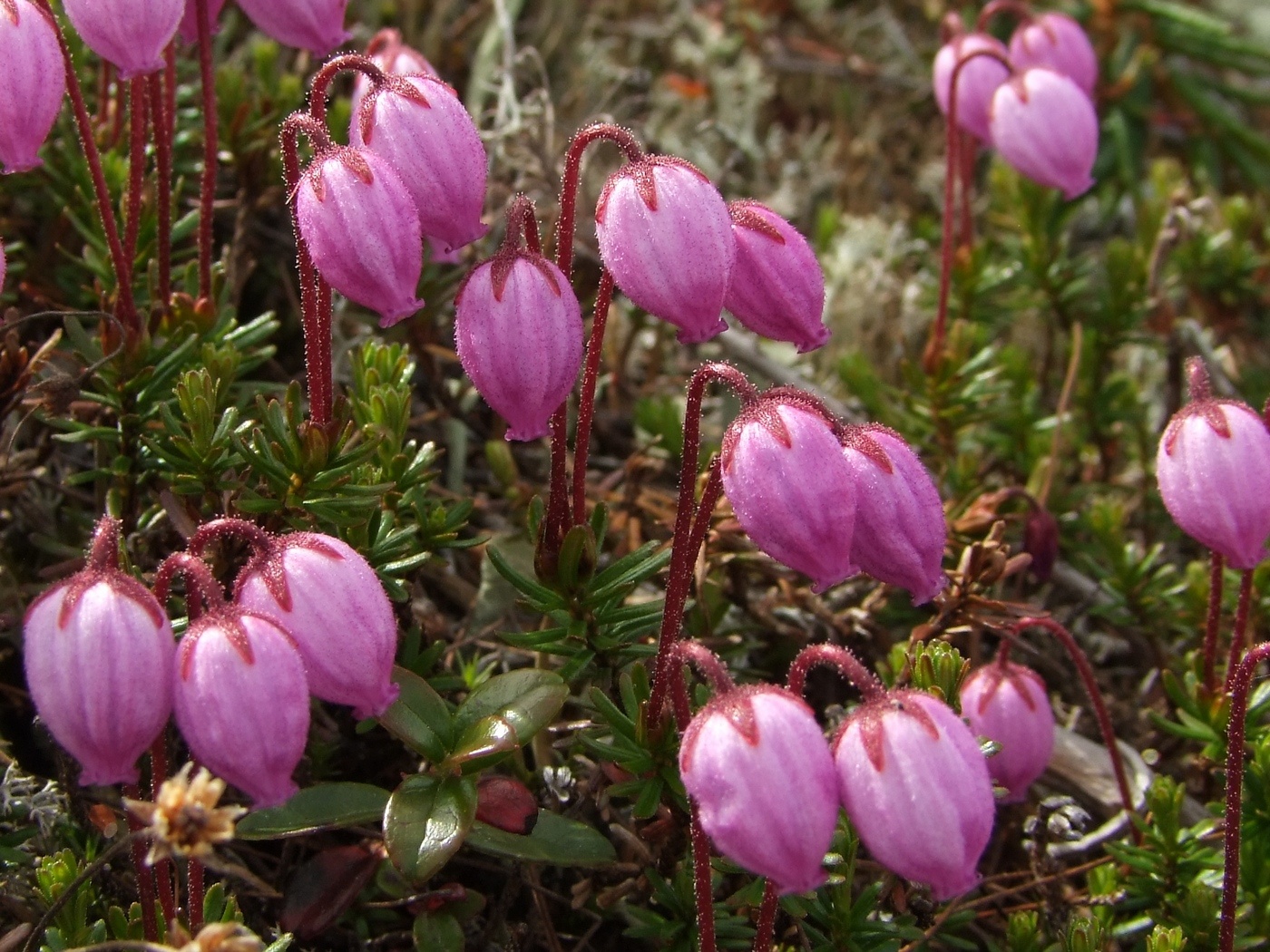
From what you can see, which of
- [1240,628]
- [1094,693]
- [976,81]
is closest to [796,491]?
[1094,693]

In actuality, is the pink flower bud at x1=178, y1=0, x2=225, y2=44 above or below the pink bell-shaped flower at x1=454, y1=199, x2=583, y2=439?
above

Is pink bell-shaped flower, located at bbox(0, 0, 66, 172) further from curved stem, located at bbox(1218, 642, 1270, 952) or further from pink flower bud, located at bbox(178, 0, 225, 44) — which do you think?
curved stem, located at bbox(1218, 642, 1270, 952)

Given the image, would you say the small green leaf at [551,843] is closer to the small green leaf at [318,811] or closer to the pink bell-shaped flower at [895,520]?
the small green leaf at [318,811]

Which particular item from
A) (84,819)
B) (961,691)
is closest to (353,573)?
(84,819)

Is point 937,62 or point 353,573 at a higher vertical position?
point 937,62

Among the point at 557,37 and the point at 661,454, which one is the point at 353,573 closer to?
the point at 661,454

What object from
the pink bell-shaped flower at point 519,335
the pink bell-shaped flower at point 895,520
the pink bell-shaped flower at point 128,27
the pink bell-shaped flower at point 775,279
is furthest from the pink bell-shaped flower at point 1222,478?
the pink bell-shaped flower at point 128,27

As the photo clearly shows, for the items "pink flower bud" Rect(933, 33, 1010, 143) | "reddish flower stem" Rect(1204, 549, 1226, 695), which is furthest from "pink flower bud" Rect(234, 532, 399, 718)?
"pink flower bud" Rect(933, 33, 1010, 143)
